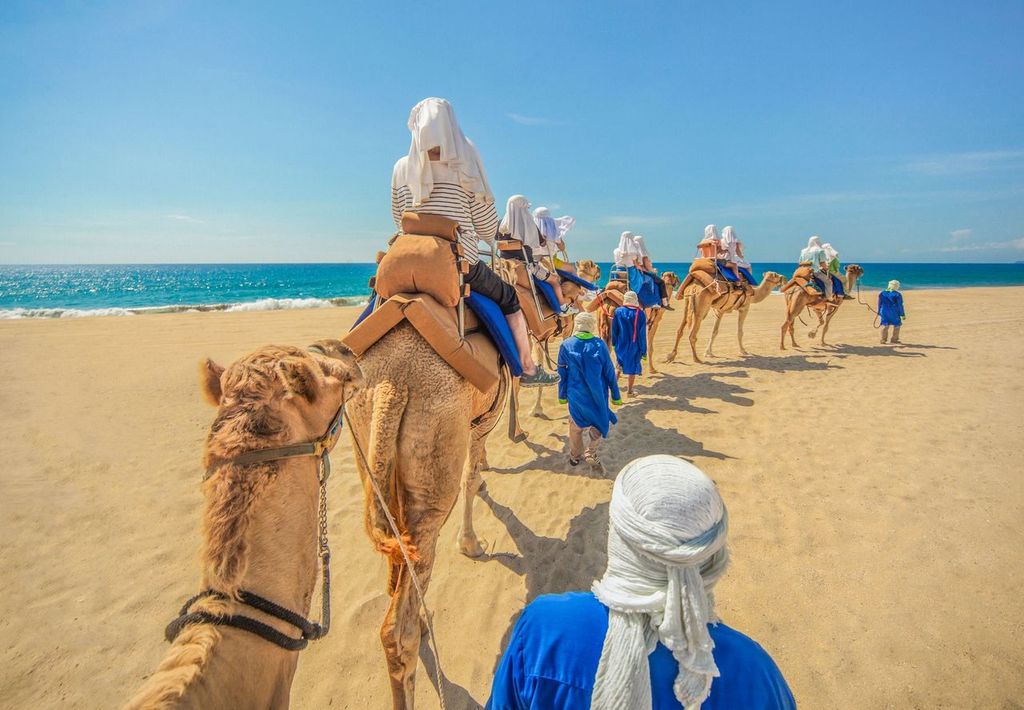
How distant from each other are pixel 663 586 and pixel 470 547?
3.08 meters

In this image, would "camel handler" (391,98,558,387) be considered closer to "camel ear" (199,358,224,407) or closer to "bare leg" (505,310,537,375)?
"bare leg" (505,310,537,375)

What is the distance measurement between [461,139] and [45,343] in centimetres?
1644

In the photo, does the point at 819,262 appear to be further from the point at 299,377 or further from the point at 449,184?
the point at 299,377

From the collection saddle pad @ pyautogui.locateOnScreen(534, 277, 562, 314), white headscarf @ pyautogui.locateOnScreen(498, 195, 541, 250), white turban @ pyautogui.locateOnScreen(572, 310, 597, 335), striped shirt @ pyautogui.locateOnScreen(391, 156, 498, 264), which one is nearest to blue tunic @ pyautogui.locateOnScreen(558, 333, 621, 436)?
white turban @ pyautogui.locateOnScreen(572, 310, 597, 335)

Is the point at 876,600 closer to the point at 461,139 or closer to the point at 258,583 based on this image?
the point at 258,583

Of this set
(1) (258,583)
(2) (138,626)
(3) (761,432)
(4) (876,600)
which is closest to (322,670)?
(2) (138,626)

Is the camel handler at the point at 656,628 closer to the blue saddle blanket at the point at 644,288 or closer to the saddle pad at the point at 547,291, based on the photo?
the saddle pad at the point at 547,291

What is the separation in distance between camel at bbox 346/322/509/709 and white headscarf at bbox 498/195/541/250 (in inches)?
144

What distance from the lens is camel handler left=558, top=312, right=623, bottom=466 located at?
5027mm

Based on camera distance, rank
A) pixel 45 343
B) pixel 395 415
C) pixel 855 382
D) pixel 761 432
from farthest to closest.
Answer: pixel 45 343 → pixel 855 382 → pixel 761 432 → pixel 395 415

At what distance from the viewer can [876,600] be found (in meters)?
3.26

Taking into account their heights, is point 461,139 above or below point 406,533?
above

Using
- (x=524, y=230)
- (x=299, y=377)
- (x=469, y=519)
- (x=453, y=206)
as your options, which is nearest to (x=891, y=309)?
(x=524, y=230)

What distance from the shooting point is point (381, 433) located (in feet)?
7.75
